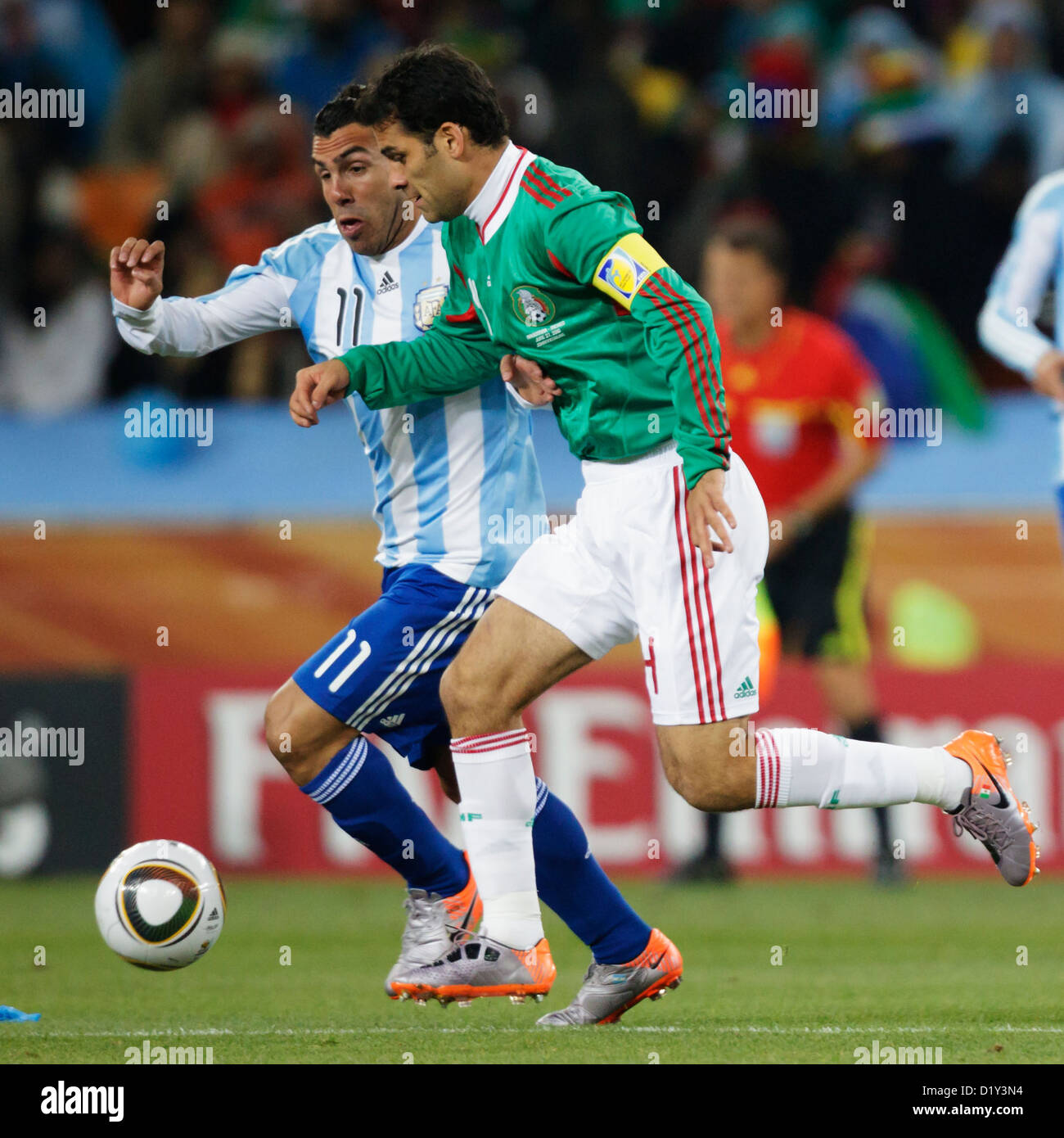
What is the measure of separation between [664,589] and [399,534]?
105 cm

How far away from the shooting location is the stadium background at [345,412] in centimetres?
846

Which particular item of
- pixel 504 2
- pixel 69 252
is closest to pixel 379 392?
pixel 69 252

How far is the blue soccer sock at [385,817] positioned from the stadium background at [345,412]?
3.24m

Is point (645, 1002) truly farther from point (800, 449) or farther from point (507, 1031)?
point (800, 449)

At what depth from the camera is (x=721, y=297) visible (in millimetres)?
8156

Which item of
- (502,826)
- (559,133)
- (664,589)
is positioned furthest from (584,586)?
(559,133)

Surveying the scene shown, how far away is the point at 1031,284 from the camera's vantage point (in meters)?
6.11

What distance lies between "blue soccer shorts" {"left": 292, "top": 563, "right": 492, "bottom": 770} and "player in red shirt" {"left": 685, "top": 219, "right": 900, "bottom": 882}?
3.38 metres

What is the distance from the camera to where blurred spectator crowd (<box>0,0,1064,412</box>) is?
34.9ft

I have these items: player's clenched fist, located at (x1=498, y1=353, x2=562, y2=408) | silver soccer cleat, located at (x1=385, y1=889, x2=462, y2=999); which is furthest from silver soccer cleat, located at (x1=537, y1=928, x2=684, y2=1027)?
player's clenched fist, located at (x1=498, y1=353, x2=562, y2=408)

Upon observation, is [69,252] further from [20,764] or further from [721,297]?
[721,297]

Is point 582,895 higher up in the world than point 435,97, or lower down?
lower down

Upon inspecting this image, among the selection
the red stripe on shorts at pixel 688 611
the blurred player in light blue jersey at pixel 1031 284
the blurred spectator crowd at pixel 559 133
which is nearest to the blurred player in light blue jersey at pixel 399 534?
the red stripe on shorts at pixel 688 611

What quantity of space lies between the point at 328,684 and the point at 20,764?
4126 mm
